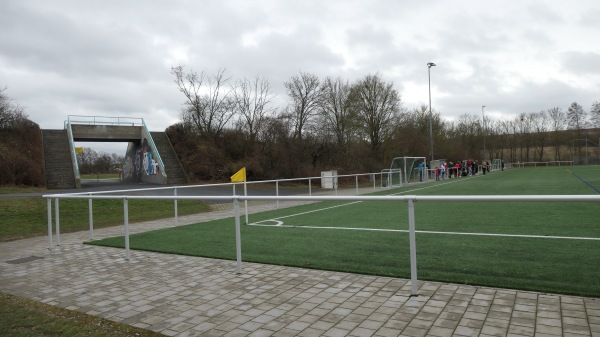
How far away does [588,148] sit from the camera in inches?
2741

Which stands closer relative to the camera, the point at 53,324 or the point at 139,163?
the point at 53,324

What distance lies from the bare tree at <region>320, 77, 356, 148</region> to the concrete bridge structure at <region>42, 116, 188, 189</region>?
48.2 ft

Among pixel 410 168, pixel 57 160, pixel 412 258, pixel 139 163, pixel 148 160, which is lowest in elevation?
pixel 412 258

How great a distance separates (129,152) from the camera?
1698 inches

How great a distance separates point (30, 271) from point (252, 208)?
357 inches

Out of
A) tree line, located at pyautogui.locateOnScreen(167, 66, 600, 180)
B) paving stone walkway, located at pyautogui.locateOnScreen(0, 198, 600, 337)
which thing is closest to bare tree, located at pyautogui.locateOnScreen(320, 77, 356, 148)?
tree line, located at pyautogui.locateOnScreen(167, 66, 600, 180)

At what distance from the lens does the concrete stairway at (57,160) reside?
30.7 metres

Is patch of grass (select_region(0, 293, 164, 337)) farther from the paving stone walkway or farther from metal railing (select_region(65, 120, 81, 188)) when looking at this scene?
metal railing (select_region(65, 120, 81, 188))

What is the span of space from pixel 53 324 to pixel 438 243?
5642mm

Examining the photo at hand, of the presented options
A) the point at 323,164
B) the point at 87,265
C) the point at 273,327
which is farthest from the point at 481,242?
the point at 323,164

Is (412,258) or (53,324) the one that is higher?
(412,258)

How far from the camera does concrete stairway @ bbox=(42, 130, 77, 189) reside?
101ft

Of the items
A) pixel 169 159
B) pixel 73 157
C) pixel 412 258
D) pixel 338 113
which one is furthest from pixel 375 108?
pixel 412 258

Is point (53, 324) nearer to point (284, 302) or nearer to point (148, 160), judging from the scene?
point (284, 302)
